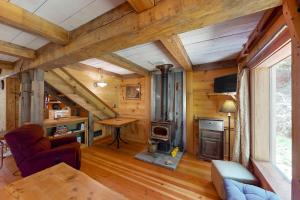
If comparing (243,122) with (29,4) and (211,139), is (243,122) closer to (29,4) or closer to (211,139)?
(211,139)

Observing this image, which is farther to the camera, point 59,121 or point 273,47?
point 59,121

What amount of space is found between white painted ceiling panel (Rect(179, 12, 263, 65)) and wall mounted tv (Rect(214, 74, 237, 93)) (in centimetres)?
47

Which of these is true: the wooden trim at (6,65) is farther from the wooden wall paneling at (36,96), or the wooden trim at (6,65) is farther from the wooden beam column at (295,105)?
the wooden beam column at (295,105)

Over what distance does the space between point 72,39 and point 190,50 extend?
1.81 meters

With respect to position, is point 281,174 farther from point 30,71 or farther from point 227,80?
point 30,71

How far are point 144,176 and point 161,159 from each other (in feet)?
2.33

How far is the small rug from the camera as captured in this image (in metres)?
2.79

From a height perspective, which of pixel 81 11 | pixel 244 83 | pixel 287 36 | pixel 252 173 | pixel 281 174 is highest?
pixel 81 11

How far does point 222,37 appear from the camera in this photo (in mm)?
1825

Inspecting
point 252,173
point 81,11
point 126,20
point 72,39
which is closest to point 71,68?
point 72,39

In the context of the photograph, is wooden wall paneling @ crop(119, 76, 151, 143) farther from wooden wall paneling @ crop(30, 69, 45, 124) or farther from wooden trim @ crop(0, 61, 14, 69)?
wooden trim @ crop(0, 61, 14, 69)

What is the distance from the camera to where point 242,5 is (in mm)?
885

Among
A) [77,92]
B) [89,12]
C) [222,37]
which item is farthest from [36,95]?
[222,37]

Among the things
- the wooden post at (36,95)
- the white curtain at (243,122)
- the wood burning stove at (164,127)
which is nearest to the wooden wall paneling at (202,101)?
the wood burning stove at (164,127)
